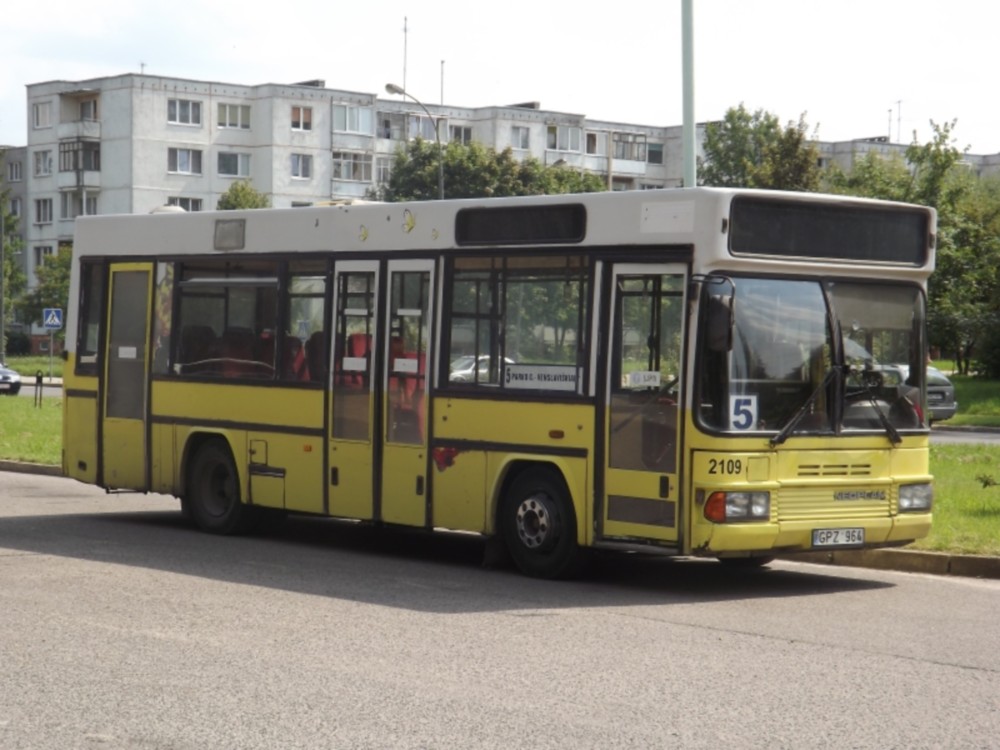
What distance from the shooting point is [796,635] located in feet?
34.3

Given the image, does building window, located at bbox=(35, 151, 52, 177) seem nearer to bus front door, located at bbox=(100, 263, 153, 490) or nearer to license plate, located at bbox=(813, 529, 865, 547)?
bus front door, located at bbox=(100, 263, 153, 490)

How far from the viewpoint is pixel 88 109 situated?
339 feet

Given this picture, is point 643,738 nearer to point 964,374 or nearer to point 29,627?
point 29,627

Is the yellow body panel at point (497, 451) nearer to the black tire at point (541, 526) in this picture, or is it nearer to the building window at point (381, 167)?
the black tire at point (541, 526)

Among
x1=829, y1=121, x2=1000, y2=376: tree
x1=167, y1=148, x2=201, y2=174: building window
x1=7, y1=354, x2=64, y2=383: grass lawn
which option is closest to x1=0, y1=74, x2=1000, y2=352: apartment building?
x1=167, y1=148, x2=201, y2=174: building window

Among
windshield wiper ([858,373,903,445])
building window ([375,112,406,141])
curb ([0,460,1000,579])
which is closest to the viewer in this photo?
windshield wiper ([858,373,903,445])

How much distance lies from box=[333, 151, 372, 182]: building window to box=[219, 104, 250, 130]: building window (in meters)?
5.55

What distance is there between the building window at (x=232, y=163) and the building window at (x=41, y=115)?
10792 millimetres

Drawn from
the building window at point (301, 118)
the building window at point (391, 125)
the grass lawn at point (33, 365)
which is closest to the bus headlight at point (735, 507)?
the grass lawn at point (33, 365)

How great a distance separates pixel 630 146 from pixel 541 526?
113 metres

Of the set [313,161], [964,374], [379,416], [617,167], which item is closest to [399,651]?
[379,416]

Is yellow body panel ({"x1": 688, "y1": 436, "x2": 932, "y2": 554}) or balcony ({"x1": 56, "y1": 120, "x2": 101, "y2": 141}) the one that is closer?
yellow body panel ({"x1": 688, "y1": 436, "x2": 932, "y2": 554})

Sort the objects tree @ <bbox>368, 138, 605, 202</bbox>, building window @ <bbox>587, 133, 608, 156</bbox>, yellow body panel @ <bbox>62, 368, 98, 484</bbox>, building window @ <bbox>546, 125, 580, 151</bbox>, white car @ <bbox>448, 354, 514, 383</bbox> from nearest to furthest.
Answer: white car @ <bbox>448, 354, 514, 383</bbox> → yellow body panel @ <bbox>62, 368, 98, 484</bbox> → tree @ <bbox>368, 138, 605, 202</bbox> → building window @ <bbox>546, 125, 580, 151</bbox> → building window @ <bbox>587, 133, 608, 156</bbox>

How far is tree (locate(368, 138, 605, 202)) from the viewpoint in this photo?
83.4m
